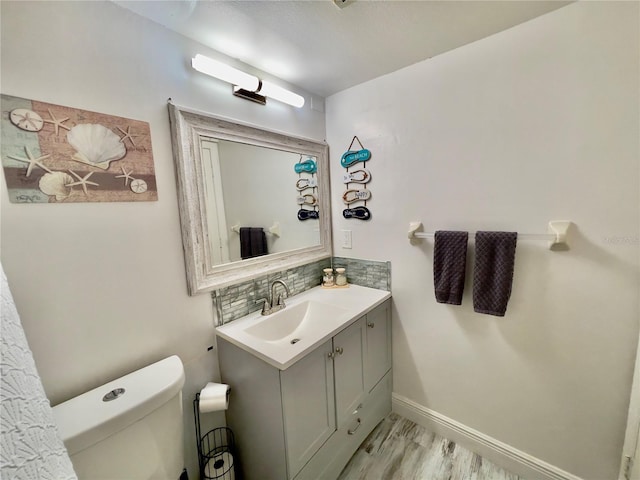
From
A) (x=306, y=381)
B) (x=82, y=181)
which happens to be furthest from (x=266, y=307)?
(x=82, y=181)

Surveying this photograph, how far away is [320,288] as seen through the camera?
6.08 feet

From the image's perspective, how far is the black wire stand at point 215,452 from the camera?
Result: 1.20 metres

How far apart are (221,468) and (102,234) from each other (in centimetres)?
119

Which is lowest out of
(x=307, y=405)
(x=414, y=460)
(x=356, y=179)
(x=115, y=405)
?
(x=414, y=460)

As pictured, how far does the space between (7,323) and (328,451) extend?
135 centimetres

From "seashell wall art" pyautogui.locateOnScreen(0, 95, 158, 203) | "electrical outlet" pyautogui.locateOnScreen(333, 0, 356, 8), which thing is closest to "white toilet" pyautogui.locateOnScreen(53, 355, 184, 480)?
"seashell wall art" pyautogui.locateOnScreen(0, 95, 158, 203)

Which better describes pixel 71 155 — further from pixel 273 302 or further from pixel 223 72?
pixel 273 302

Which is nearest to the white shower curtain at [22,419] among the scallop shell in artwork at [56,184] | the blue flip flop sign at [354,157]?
the scallop shell in artwork at [56,184]

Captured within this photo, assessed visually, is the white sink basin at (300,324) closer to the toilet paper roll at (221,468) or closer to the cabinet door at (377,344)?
the cabinet door at (377,344)

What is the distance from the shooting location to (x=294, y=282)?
172 centimetres

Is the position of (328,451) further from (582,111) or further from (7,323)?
(582,111)

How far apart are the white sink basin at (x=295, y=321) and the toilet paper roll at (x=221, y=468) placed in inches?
22.4

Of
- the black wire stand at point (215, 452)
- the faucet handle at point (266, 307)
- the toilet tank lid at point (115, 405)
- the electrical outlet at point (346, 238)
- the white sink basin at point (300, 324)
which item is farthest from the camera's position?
the electrical outlet at point (346, 238)

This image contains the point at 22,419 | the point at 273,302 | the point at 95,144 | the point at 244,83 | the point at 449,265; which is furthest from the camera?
the point at 273,302
